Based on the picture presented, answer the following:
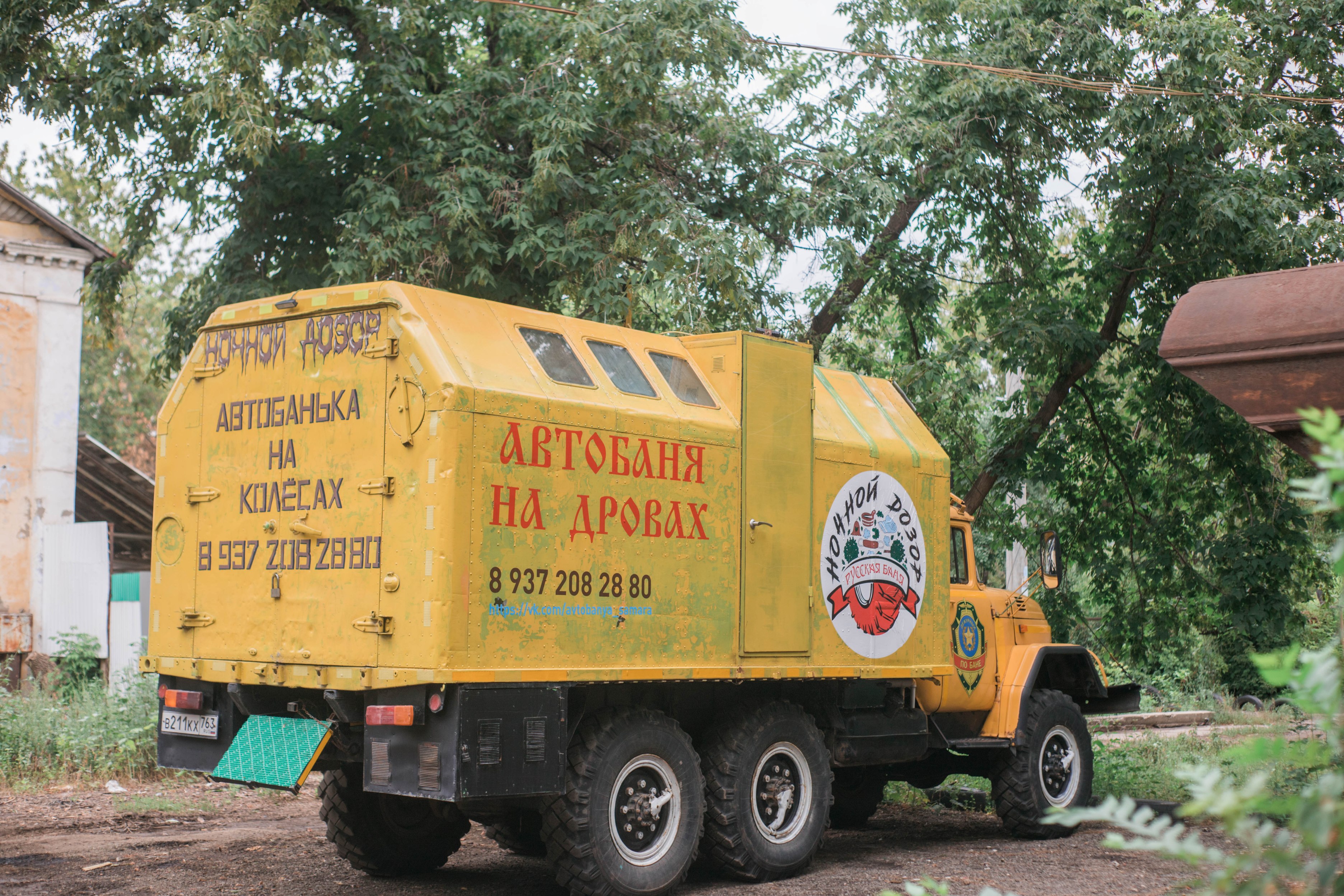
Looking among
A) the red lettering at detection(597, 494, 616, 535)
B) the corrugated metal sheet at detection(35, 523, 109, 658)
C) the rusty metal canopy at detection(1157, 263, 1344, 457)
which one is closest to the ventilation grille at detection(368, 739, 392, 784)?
the red lettering at detection(597, 494, 616, 535)

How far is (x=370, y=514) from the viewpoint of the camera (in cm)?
674

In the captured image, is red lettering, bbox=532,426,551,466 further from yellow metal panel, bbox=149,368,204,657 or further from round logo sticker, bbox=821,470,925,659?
Result: round logo sticker, bbox=821,470,925,659

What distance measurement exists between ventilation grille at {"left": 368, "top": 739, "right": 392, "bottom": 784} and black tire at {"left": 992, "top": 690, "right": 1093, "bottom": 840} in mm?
5179

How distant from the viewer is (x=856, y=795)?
416 inches

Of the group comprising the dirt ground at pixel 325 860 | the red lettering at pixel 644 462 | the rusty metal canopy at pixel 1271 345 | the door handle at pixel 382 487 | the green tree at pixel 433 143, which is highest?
the green tree at pixel 433 143

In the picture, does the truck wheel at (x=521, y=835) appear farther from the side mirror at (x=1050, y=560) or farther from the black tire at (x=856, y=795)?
the side mirror at (x=1050, y=560)

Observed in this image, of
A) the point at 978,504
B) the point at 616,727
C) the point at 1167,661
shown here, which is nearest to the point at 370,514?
the point at 616,727

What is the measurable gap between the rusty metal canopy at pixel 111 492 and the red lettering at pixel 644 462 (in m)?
14.4

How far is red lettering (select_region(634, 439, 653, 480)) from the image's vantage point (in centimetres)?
736

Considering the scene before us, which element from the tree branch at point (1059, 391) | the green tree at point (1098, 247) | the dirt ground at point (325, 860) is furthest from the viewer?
the tree branch at point (1059, 391)

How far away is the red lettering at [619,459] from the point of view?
727 centimetres

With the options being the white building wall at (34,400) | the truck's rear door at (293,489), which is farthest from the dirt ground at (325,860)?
the white building wall at (34,400)

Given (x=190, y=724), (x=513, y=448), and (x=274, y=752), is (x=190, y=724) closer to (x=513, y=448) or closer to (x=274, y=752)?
(x=274, y=752)

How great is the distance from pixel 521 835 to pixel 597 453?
292cm
